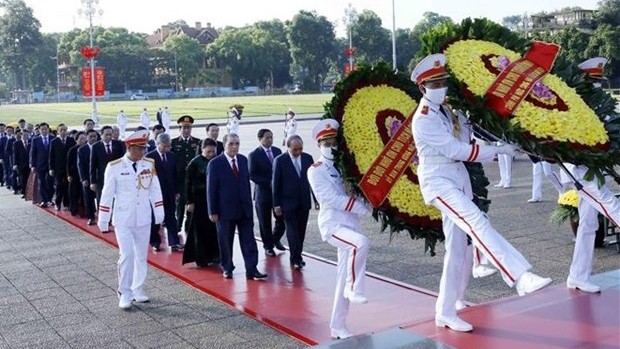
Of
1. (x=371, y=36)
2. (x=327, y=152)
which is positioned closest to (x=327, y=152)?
(x=327, y=152)

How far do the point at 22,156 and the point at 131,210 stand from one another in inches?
438

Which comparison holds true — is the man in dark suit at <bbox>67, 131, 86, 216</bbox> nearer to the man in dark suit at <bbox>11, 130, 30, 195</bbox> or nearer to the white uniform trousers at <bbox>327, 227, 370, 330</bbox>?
the man in dark suit at <bbox>11, 130, 30, 195</bbox>

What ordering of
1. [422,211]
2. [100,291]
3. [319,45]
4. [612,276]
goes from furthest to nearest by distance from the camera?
[319,45] → [100,291] → [612,276] → [422,211]

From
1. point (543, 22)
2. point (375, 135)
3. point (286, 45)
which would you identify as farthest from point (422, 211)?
point (286, 45)

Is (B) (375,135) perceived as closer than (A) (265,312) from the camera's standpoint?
Result: Yes

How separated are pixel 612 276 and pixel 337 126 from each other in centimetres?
311

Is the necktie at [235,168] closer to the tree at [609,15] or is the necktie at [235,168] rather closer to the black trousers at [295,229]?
the black trousers at [295,229]

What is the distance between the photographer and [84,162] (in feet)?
40.9

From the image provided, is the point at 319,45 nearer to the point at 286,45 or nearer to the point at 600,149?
the point at 286,45

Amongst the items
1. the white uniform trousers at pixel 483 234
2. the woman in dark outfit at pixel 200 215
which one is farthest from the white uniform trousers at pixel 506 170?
the white uniform trousers at pixel 483 234

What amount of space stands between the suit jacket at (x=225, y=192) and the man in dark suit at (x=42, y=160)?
8.08 meters

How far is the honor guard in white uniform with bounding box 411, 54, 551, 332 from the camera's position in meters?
4.84

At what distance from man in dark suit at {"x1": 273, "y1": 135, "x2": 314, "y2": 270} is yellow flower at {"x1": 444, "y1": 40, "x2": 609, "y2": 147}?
324cm

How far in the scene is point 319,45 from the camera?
8869 centimetres
